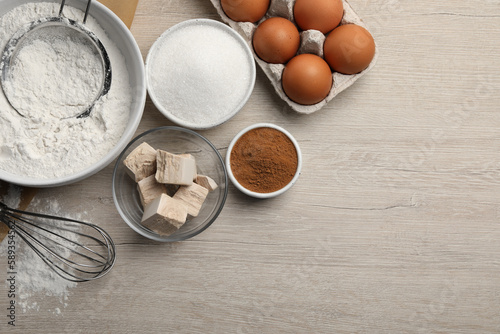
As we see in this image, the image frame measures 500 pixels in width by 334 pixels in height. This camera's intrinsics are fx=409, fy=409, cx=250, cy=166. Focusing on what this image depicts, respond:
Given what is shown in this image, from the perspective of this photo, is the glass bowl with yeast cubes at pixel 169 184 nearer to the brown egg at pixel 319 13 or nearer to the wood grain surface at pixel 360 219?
the wood grain surface at pixel 360 219

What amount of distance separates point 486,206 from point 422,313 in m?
0.37

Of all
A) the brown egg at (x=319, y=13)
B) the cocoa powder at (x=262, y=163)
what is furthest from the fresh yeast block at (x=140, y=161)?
the brown egg at (x=319, y=13)

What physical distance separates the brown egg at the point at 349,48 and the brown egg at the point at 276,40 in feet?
0.31

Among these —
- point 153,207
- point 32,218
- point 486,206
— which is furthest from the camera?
point 486,206

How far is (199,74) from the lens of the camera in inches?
41.9

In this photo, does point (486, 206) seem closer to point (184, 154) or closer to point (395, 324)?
point (395, 324)

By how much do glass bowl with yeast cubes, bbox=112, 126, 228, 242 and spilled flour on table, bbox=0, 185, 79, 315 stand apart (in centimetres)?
20

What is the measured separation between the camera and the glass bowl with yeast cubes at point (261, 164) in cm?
109

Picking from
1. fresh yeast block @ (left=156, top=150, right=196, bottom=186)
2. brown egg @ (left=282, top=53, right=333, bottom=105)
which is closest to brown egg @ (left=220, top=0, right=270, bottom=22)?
brown egg @ (left=282, top=53, right=333, bottom=105)

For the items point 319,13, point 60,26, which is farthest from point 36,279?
point 319,13

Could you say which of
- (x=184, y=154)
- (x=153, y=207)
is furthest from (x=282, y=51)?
(x=153, y=207)

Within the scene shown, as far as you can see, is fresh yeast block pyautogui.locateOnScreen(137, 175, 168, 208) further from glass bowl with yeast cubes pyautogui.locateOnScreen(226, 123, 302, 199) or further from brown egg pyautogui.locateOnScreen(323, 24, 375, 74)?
brown egg pyautogui.locateOnScreen(323, 24, 375, 74)

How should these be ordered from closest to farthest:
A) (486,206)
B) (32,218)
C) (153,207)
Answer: (153,207) → (32,218) → (486,206)

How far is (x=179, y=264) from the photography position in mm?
1136
